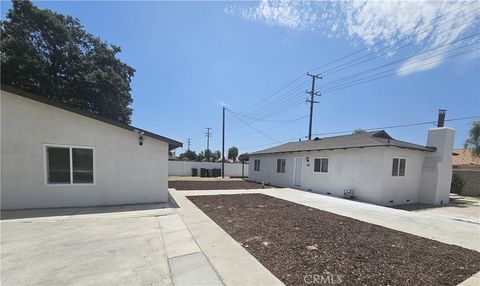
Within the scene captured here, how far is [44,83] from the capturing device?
50.3 feet

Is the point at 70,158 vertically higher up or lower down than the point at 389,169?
higher up

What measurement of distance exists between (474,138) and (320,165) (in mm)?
17281

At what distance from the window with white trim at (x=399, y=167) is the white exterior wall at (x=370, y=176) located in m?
0.19

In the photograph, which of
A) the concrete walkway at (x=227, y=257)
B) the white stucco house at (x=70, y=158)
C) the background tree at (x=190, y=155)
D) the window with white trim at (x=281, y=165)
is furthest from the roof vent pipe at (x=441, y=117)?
the background tree at (x=190, y=155)

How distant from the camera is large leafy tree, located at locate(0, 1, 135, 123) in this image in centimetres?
1401

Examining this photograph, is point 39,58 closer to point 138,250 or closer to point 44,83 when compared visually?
point 44,83

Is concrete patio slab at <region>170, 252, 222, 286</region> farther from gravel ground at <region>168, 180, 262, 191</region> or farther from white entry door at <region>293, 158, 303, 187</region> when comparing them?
white entry door at <region>293, 158, 303, 187</region>

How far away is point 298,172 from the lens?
16.3m

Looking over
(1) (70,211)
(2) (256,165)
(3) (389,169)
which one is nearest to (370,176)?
(3) (389,169)

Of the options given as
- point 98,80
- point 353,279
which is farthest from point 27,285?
point 98,80

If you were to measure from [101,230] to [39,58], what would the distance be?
15441 millimetres

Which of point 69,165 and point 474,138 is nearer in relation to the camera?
point 69,165

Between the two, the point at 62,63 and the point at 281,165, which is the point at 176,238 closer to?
the point at 281,165

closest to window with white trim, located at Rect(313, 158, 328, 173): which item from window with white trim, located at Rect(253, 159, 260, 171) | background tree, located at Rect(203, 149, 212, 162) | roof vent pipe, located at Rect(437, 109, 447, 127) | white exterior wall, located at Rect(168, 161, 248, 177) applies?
roof vent pipe, located at Rect(437, 109, 447, 127)
